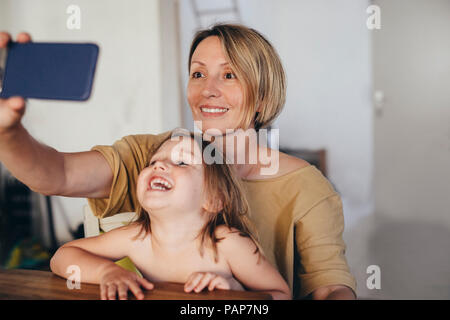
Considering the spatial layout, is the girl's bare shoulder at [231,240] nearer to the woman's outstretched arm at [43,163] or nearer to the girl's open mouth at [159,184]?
the girl's open mouth at [159,184]

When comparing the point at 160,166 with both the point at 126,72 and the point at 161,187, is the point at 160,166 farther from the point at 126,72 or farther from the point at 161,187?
the point at 126,72

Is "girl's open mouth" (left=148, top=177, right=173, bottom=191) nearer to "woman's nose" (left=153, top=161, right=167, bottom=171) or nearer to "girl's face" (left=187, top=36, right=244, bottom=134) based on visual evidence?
"woman's nose" (left=153, top=161, right=167, bottom=171)

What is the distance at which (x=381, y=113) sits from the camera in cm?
222

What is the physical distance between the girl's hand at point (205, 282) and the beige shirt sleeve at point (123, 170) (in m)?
0.29

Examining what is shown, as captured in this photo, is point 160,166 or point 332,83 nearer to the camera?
point 160,166

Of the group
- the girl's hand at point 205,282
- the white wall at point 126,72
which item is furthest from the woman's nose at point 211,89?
the white wall at point 126,72

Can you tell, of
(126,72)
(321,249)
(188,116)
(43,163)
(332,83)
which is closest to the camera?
(43,163)

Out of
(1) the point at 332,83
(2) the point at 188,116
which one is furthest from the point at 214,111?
(1) the point at 332,83

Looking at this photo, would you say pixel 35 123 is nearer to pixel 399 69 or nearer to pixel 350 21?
pixel 399 69

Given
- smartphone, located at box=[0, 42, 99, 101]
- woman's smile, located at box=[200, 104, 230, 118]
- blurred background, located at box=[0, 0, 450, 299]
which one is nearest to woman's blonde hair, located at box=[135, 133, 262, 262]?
woman's smile, located at box=[200, 104, 230, 118]

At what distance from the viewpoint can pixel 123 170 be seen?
2.67 ft

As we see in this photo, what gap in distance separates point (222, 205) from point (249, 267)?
115 millimetres

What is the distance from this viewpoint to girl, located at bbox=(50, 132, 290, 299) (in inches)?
25.2
